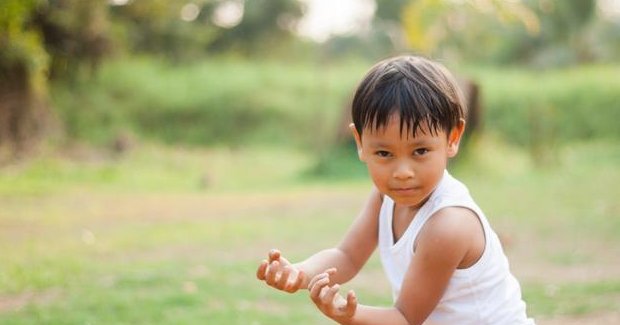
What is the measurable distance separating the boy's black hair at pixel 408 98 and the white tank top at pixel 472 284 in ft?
0.68

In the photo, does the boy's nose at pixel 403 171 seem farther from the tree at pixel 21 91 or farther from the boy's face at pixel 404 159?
the tree at pixel 21 91

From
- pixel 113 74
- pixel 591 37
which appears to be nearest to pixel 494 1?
pixel 113 74

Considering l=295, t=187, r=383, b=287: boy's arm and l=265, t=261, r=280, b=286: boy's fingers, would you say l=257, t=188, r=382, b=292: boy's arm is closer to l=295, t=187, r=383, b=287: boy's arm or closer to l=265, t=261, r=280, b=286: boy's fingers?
l=295, t=187, r=383, b=287: boy's arm

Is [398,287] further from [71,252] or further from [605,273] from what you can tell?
[71,252]

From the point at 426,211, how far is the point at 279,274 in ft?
1.47

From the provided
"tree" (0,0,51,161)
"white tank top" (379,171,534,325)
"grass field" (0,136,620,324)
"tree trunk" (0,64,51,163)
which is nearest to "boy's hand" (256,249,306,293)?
"white tank top" (379,171,534,325)

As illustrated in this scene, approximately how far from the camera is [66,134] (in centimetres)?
1597

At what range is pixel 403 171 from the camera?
2.18 metres

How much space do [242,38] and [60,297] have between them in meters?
20.4

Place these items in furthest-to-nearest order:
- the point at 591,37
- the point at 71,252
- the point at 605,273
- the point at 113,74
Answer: the point at 591,37 < the point at 113,74 < the point at 71,252 < the point at 605,273

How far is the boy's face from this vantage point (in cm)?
218

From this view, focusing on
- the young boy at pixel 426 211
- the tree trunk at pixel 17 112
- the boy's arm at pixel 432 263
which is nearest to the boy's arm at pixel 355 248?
the young boy at pixel 426 211

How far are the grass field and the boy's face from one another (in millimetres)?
2357

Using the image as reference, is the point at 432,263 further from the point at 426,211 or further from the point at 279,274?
the point at 279,274
